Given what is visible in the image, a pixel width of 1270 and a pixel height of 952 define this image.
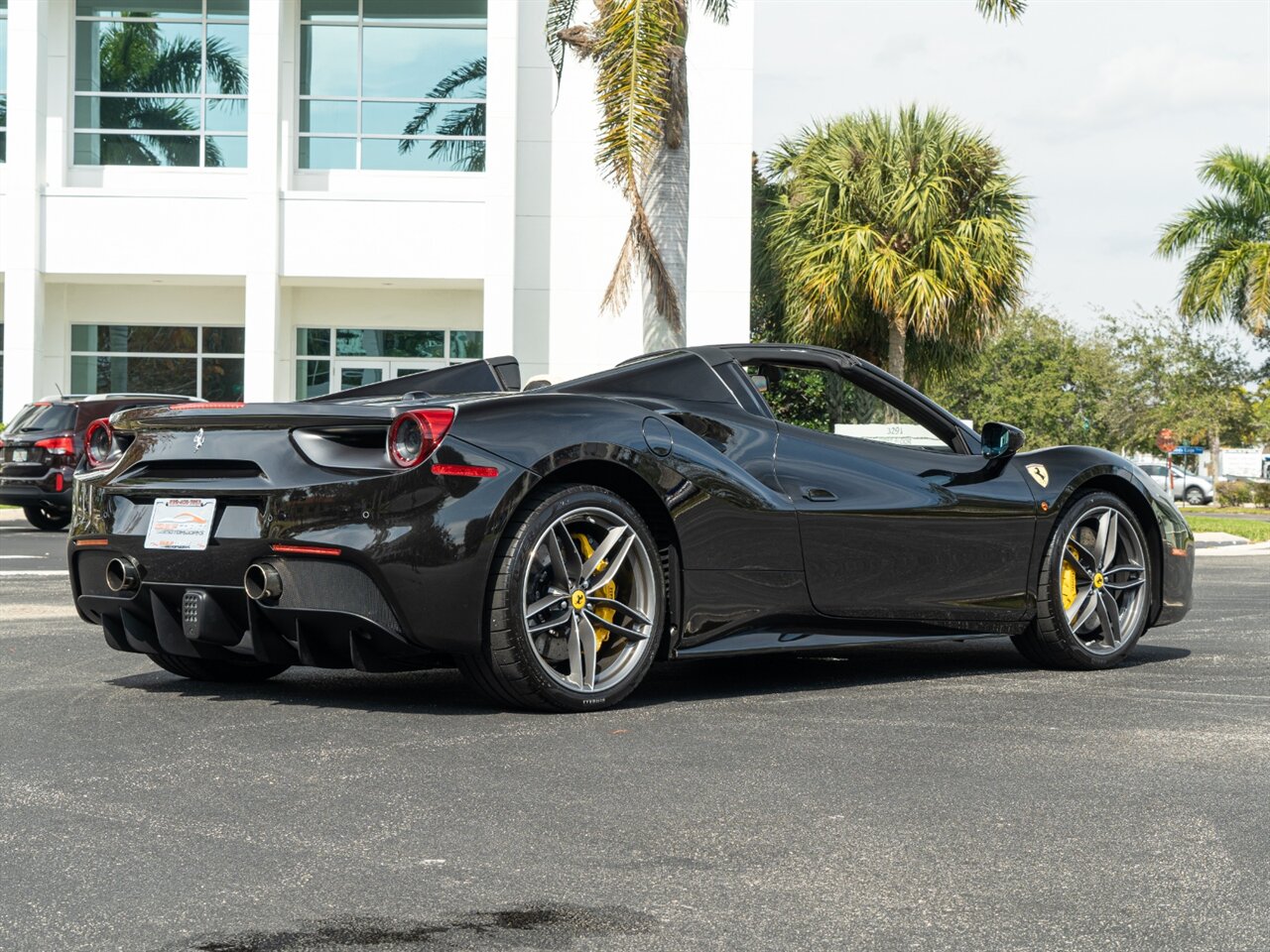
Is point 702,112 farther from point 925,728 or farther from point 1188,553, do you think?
point 925,728

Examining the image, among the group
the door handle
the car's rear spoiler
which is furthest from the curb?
the car's rear spoiler

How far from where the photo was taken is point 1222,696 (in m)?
6.21

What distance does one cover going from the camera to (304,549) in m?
5.13

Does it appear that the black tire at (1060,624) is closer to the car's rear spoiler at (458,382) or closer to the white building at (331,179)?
the car's rear spoiler at (458,382)

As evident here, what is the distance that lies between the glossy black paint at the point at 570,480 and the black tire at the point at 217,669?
1.25ft

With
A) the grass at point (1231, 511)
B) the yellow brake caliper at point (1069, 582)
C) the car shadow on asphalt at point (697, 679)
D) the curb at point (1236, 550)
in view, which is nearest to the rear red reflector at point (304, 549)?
the car shadow on asphalt at point (697, 679)

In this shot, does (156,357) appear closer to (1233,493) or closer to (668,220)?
(668,220)

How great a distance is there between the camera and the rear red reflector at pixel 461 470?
201 inches

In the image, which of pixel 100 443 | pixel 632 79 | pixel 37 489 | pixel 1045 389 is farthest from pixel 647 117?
pixel 1045 389

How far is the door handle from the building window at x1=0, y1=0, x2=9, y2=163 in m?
24.6

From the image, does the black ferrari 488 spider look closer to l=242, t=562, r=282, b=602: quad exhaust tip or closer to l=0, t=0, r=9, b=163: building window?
l=242, t=562, r=282, b=602: quad exhaust tip

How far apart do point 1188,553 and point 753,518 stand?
260cm

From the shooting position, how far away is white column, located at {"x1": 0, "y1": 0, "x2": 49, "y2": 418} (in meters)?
27.3

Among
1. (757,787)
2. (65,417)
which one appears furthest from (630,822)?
(65,417)
